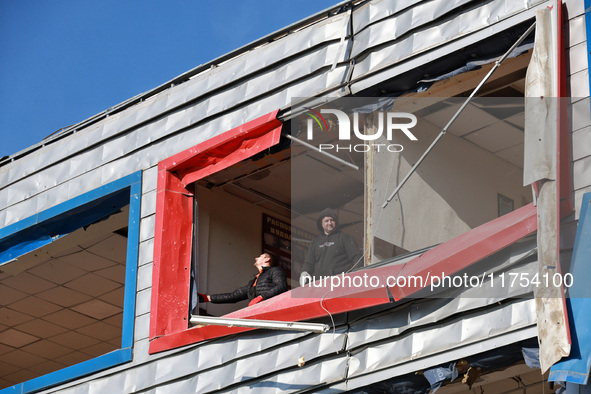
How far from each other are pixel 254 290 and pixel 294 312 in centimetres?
174

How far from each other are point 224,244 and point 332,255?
229 centimetres

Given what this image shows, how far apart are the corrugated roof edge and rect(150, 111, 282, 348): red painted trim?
1.23m

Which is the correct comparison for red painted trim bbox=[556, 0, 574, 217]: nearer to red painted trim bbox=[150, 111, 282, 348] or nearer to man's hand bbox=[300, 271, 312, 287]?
man's hand bbox=[300, 271, 312, 287]

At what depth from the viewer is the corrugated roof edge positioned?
1191 centimetres

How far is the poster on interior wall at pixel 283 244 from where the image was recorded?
14442 mm

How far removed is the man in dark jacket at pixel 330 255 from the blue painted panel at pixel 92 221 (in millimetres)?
2182

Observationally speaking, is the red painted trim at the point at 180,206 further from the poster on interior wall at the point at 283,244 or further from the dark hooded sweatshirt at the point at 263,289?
the poster on interior wall at the point at 283,244

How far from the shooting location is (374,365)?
9.62 meters

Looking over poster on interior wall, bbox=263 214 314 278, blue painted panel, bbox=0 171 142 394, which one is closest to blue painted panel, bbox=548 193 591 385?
blue painted panel, bbox=0 171 142 394

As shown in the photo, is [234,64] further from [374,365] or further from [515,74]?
[374,365]

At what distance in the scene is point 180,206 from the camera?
12.3 m

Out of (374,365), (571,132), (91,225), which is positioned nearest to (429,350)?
(374,365)

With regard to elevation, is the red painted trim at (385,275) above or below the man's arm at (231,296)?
below

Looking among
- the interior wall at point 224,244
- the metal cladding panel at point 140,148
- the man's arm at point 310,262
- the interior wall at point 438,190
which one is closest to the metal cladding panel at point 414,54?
the metal cladding panel at point 140,148
